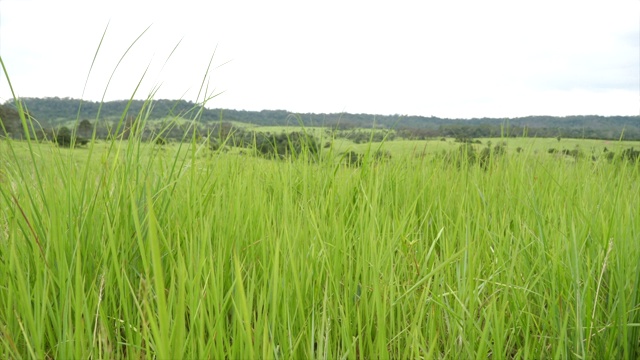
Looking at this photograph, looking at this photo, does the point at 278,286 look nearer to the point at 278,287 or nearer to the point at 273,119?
the point at 278,287

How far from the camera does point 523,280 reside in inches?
55.9

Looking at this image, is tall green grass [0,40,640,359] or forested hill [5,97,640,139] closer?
tall green grass [0,40,640,359]

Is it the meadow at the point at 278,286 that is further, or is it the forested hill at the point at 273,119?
the forested hill at the point at 273,119

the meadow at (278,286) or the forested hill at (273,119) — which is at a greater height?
the forested hill at (273,119)

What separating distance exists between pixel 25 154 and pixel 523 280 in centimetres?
181

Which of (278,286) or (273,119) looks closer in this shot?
(278,286)

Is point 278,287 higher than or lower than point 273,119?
lower

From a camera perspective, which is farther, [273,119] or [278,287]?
[273,119]

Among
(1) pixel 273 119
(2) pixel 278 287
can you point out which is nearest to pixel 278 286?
(2) pixel 278 287

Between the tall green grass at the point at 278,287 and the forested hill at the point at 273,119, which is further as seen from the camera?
the forested hill at the point at 273,119

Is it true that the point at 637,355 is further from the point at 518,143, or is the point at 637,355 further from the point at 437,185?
the point at 518,143

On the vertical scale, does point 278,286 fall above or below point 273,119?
below

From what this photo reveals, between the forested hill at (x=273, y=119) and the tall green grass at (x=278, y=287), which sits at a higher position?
the forested hill at (x=273, y=119)

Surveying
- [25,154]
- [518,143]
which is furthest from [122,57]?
[518,143]
